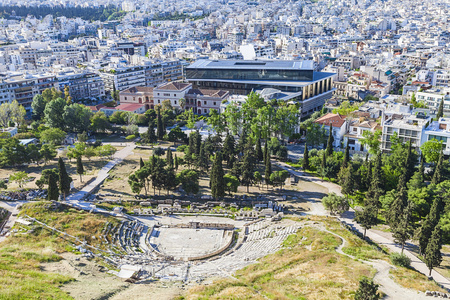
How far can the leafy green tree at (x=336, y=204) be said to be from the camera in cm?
4371

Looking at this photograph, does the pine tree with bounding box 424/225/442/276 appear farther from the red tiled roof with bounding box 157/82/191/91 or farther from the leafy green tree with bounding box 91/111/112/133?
the red tiled roof with bounding box 157/82/191/91

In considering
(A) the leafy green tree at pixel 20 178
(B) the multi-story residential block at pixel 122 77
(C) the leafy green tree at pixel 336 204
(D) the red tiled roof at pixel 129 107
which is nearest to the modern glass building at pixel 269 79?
(D) the red tiled roof at pixel 129 107

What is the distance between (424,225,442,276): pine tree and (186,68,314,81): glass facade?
59.1 metres

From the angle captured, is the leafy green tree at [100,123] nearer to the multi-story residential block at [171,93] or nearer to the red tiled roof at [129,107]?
the red tiled roof at [129,107]

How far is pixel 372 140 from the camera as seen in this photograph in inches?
2266

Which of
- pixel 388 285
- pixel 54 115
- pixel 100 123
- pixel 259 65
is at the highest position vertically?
pixel 259 65

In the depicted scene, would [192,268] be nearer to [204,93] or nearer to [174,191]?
[174,191]

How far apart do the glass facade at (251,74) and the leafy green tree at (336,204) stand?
4812 centimetres

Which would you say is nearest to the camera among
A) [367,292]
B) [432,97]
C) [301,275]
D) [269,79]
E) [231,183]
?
[367,292]

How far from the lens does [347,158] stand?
2099 inches

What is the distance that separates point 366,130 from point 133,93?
54.5 metres

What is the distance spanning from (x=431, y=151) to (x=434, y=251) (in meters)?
24.7

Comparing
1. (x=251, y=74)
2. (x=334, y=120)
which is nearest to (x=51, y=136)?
(x=251, y=74)

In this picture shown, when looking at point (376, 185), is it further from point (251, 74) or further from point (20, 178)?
point (251, 74)
